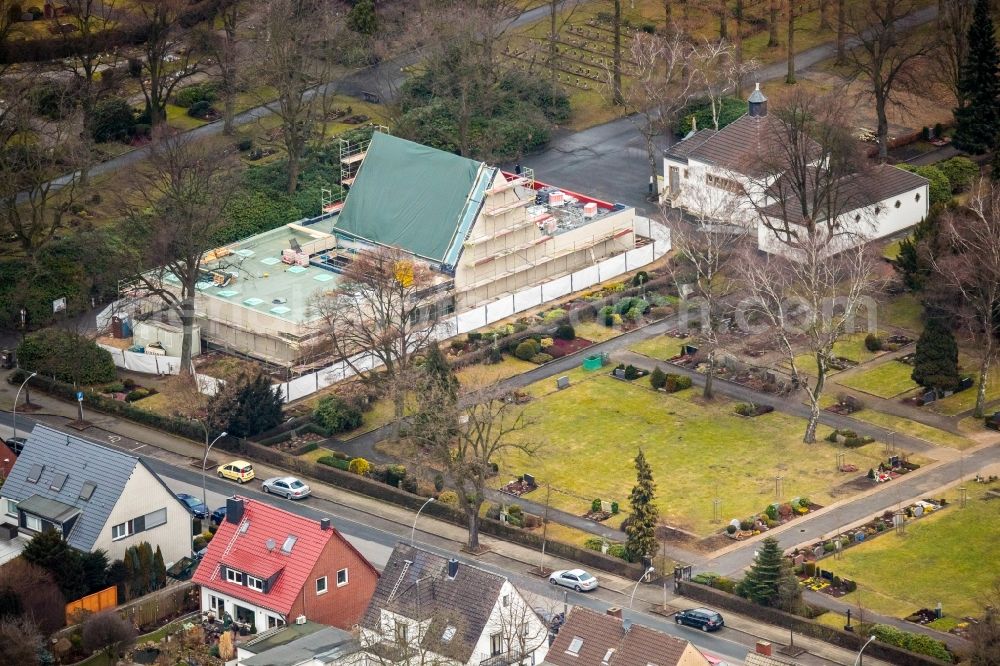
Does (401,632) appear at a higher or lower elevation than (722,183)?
lower

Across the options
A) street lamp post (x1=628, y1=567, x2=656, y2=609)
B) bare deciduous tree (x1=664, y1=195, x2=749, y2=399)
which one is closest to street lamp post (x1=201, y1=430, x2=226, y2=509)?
street lamp post (x1=628, y1=567, x2=656, y2=609)

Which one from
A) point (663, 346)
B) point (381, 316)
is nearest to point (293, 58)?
point (381, 316)

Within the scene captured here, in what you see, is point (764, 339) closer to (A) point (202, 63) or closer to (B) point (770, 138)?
(B) point (770, 138)

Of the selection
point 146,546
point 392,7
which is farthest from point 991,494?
point 392,7

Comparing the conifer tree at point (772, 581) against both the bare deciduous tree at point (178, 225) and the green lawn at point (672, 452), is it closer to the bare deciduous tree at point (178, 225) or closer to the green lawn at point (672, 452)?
the green lawn at point (672, 452)

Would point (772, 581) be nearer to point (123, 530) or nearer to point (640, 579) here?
point (640, 579)

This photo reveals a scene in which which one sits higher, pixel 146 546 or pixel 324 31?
pixel 324 31

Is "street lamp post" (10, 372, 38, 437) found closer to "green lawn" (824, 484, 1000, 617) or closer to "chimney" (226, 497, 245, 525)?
"chimney" (226, 497, 245, 525)
